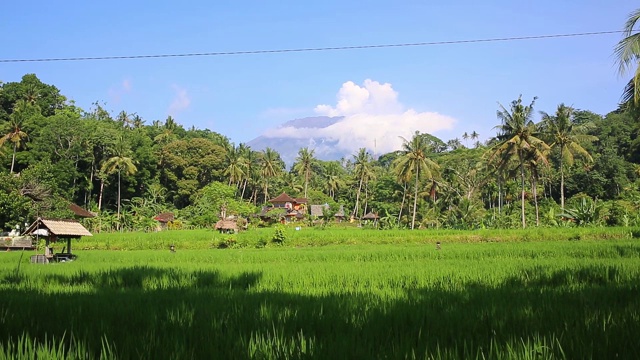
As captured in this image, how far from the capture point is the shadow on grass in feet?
9.66

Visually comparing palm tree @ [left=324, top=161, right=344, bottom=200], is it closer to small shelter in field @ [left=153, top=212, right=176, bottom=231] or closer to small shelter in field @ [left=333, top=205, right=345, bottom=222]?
small shelter in field @ [left=333, top=205, right=345, bottom=222]

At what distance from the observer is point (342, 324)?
4.02 metres

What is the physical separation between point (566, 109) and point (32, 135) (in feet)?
173

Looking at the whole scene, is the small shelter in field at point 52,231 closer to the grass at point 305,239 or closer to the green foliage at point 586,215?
the grass at point 305,239

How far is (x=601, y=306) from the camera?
4867mm

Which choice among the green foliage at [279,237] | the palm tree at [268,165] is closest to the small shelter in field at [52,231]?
the green foliage at [279,237]

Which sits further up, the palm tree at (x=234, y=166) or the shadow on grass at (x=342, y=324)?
the palm tree at (x=234, y=166)

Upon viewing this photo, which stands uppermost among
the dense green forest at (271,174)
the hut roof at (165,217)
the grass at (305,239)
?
the dense green forest at (271,174)

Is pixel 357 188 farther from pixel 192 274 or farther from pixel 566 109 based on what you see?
pixel 192 274

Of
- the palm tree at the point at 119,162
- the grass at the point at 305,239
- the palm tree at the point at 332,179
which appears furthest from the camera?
the palm tree at the point at 332,179

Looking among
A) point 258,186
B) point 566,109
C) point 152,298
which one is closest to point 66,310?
point 152,298

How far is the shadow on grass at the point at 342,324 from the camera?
2945 millimetres

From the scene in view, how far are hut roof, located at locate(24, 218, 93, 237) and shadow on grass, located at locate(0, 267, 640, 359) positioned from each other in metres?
13.5

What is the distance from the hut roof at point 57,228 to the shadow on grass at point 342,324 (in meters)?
13.5
